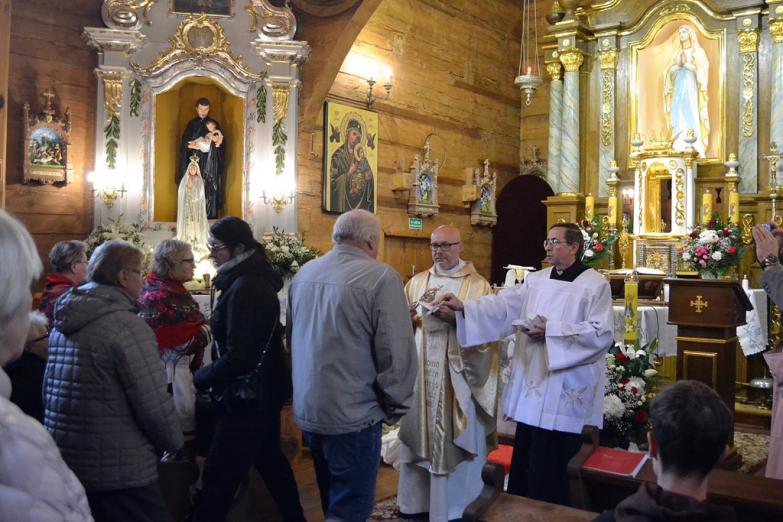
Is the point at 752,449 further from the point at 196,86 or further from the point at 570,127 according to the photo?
the point at 570,127

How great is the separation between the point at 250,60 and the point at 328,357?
19.7 ft

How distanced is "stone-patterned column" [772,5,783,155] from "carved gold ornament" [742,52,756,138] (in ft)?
1.02

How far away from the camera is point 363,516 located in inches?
124

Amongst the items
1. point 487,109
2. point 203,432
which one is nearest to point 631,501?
point 203,432

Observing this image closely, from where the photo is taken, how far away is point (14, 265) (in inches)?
55.2

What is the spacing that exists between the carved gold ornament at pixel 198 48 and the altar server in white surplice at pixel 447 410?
15.6 feet

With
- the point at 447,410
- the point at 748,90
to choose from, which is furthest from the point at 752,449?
the point at 748,90

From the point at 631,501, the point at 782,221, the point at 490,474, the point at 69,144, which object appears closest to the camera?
the point at 631,501

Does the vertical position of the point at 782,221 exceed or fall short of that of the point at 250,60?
it falls short

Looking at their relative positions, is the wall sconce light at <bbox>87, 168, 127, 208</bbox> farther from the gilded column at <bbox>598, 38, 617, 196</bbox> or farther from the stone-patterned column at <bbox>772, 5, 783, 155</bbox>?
the stone-patterned column at <bbox>772, 5, 783, 155</bbox>

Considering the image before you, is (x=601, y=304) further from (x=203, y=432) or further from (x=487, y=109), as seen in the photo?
(x=487, y=109)

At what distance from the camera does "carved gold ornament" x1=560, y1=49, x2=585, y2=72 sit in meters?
12.7

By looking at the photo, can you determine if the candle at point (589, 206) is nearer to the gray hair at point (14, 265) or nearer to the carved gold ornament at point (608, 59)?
the carved gold ornament at point (608, 59)

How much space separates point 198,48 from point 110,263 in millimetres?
5889
